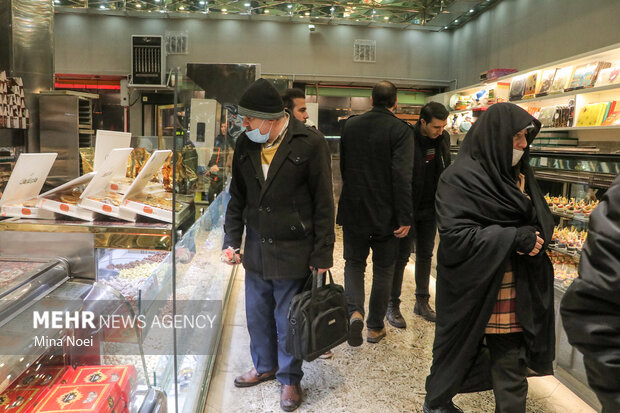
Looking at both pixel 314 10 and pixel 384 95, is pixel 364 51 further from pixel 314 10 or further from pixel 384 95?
pixel 384 95

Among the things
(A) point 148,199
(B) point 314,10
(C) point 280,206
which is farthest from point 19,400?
(B) point 314,10

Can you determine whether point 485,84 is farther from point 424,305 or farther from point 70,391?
point 70,391

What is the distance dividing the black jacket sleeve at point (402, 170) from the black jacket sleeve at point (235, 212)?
3.43ft

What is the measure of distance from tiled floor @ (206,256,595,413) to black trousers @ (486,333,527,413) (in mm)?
552

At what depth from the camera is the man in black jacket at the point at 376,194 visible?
2891 mm

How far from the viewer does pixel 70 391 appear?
1.18 meters

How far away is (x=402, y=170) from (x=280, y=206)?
3.37ft

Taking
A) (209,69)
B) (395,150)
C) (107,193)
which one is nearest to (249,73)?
(209,69)

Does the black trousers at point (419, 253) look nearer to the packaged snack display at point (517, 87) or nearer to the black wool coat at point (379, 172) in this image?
the black wool coat at point (379, 172)

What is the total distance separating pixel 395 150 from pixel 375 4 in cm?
421

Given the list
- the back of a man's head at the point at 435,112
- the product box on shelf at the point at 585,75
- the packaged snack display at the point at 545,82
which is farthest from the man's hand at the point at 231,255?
the packaged snack display at the point at 545,82

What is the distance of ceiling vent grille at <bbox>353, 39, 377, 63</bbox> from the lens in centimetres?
755

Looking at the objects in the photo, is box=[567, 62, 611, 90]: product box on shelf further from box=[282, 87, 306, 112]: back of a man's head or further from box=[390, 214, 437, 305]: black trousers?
box=[282, 87, 306, 112]: back of a man's head

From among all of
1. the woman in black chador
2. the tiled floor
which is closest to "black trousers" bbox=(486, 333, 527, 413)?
the woman in black chador
